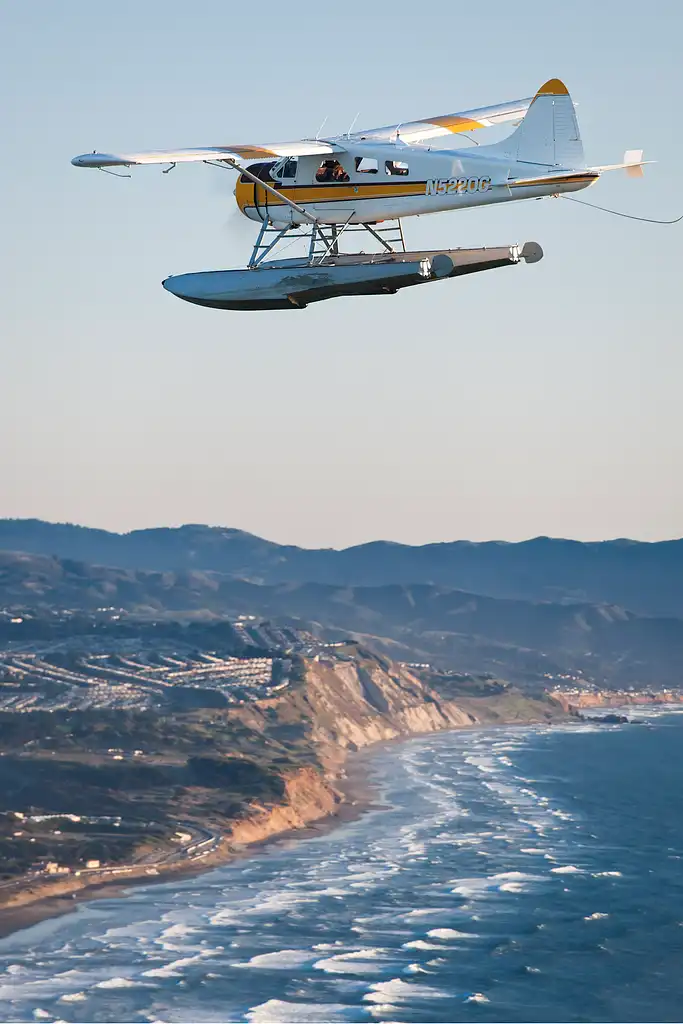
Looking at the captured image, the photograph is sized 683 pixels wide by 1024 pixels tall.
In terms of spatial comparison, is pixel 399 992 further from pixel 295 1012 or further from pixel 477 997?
pixel 295 1012

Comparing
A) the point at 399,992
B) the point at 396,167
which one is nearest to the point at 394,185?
the point at 396,167

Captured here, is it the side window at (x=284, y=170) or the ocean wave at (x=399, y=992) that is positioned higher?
the side window at (x=284, y=170)

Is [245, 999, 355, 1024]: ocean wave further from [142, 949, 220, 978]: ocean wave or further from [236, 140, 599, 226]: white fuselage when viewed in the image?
[236, 140, 599, 226]: white fuselage

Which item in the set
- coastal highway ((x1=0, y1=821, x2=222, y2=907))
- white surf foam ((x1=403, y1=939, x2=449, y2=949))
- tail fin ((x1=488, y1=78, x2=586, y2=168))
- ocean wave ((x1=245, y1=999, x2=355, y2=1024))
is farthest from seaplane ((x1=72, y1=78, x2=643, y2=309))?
coastal highway ((x1=0, y1=821, x2=222, y2=907))

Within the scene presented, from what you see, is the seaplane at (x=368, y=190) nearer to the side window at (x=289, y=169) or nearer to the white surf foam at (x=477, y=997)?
the side window at (x=289, y=169)

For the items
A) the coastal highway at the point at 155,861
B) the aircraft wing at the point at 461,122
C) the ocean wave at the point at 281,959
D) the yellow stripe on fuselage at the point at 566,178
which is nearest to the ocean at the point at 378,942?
the ocean wave at the point at 281,959

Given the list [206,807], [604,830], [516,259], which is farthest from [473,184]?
[604,830]
